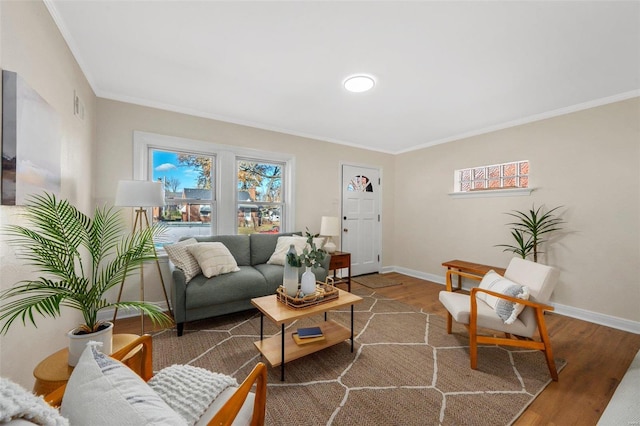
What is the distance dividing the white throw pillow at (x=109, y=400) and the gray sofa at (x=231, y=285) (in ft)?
5.86

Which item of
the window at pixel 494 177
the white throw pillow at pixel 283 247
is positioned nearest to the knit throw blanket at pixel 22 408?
the white throw pillow at pixel 283 247

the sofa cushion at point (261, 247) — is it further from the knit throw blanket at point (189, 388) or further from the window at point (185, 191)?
the knit throw blanket at point (189, 388)

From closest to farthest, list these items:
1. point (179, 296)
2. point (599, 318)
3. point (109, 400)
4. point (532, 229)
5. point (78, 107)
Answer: point (109, 400) < point (78, 107) < point (179, 296) < point (599, 318) < point (532, 229)

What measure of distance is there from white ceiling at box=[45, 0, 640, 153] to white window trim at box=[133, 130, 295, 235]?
42 centimetres

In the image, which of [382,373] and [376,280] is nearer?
[382,373]

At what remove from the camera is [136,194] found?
7.91 ft

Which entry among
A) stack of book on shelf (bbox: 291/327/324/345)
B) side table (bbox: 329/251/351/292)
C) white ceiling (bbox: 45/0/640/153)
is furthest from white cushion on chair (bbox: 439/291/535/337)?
white ceiling (bbox: 45/0/640/153)

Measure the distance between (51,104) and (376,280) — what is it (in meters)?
4.34

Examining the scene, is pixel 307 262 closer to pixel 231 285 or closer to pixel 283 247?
pixel 231 285

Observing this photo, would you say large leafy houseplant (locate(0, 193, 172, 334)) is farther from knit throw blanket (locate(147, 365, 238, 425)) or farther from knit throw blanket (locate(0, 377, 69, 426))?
knit throw blanket (locate(0, 377, 69, 426))

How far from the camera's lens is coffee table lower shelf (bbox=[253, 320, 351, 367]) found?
6.23 feet

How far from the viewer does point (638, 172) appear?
8.57ft

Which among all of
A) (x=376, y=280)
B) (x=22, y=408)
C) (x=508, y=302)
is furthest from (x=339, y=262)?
(x=22, y=408)

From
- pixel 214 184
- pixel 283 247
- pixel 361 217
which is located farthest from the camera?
pixel 361 217
